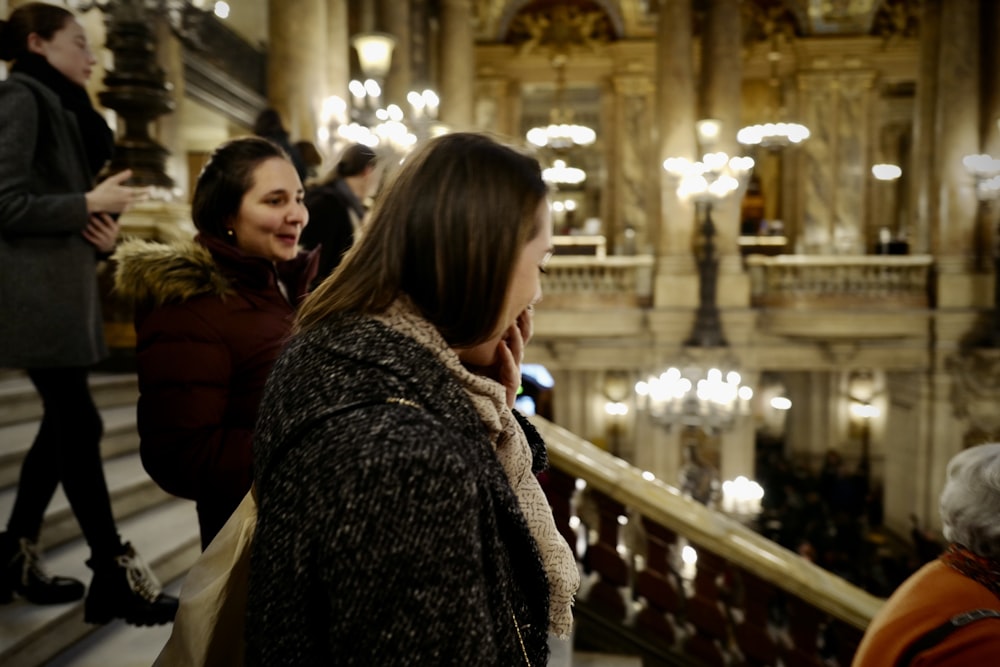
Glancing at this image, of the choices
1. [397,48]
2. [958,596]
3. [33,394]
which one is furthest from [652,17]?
[958,596]

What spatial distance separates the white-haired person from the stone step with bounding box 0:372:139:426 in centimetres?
374

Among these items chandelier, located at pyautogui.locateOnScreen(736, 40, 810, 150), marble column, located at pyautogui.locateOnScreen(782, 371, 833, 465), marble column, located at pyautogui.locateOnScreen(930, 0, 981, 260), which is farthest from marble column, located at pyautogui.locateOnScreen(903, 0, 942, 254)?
marble column, located at pyautogui.locateOnScreen(782, 371, 833, 465)

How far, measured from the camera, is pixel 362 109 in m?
9.21

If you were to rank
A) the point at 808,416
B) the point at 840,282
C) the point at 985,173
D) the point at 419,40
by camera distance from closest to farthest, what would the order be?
1. the point at 985,173
2. the point at 840,282
3. the point at 419,40
4. the point at 808,416

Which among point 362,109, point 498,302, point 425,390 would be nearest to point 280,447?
point 425,390

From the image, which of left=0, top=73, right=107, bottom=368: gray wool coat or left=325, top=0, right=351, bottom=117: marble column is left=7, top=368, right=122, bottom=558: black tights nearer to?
left=0, top=73, right=107, bottom=368: gray wool coat

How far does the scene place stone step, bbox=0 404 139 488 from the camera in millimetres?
3402

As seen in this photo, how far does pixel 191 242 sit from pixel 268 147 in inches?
13.1

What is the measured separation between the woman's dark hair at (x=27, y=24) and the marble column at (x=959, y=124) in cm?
1575

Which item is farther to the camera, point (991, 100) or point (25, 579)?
point (991, 100)

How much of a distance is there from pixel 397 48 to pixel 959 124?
34.2ft

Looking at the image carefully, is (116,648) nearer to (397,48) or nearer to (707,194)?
(707,194)

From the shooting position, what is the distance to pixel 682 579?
3.41 metres

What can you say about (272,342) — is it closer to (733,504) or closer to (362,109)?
(362,109)
